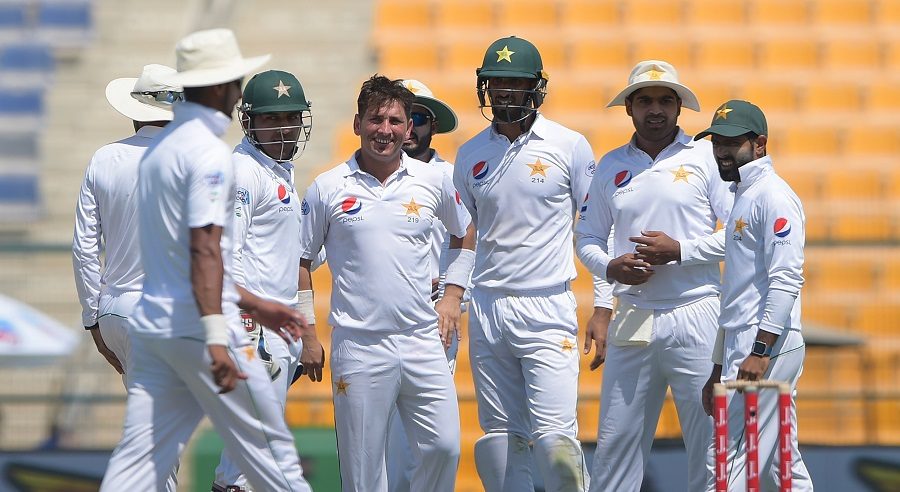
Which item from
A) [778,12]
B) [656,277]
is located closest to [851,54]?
[778,12]

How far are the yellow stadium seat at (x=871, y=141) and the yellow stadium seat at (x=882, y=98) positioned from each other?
1.38ft

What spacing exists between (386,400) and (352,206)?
2.62ft

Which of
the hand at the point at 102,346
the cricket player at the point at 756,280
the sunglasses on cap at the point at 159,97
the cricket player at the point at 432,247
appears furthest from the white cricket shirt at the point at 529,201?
the hand at the point at 102,346

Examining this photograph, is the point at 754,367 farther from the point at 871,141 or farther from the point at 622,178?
the point at 871,141

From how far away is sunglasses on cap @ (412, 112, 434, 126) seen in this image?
6.82 meters

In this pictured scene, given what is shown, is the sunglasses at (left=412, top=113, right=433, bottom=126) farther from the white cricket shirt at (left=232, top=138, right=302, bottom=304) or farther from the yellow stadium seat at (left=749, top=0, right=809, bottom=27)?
the yellow stadium seat at (left=749, top=0, right=809, bottom=27)

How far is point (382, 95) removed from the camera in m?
5.78

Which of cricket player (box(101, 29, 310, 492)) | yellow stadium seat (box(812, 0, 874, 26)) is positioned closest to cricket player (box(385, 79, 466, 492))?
cricket player (box(101, 29, 310, 492))

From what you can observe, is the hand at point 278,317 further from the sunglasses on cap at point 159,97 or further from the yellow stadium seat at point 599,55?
the yellow stadium seat at point 599,55

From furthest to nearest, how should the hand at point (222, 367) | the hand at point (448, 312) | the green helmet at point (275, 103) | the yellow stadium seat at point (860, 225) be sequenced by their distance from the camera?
1. the yellow stadium seat at point (860, 225)
2. the hand at point (448, 312)
3. the green helmet at point (275, 103)
4. the hand at point (222, 367)

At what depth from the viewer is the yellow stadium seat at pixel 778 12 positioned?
13359mm

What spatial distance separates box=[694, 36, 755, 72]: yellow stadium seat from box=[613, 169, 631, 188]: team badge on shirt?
22.9 ft

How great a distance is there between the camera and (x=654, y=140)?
6.21m

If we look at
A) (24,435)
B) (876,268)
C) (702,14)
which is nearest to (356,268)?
(24,435)
